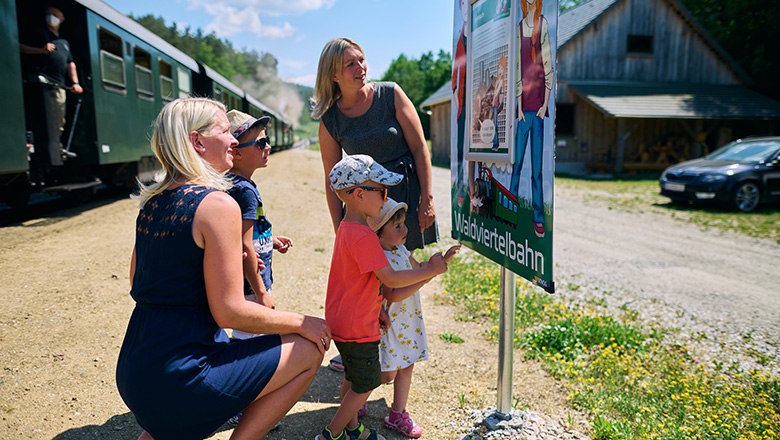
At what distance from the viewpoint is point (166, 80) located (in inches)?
507

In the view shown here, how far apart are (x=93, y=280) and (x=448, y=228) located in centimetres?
634

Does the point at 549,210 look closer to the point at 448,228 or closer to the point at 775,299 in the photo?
the point at 775,299

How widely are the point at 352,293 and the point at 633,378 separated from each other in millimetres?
2343

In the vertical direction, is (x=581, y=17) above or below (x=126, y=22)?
above

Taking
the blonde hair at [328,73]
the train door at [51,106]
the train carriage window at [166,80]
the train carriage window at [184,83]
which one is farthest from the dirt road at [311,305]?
the train carriage window at [184,83]

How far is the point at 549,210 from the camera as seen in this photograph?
2.16 meters

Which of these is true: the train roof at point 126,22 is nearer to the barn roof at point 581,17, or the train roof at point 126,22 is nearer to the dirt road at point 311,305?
the dirt road at point 311,305

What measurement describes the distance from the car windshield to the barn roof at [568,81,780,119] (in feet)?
27.4

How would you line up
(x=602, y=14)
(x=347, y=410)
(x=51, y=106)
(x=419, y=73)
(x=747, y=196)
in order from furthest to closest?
1. (x=419, y=73)
2. (x=602, y=14)
3. (x=747, y=196)
4. (x=51, y=106)
5. (x=347, y=410)

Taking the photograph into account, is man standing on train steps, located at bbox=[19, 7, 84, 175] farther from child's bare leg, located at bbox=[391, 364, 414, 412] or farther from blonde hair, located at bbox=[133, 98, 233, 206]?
child's bare leg, located at bbox=[391, 364, 414, 412]

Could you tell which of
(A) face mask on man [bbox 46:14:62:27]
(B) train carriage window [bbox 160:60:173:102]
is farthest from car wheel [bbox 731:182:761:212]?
(A) face mask on man [bbox 46:14:62:27]

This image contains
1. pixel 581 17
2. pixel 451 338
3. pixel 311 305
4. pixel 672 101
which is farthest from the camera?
pixel 581 17

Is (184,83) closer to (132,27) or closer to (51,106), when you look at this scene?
(132,27)

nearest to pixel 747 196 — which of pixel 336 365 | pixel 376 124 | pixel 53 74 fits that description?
pixel 336 365
